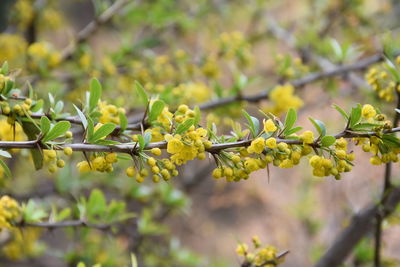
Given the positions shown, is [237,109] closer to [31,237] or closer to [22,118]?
[22,118]

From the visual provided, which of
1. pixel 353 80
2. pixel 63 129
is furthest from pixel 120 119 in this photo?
pixel 353 80

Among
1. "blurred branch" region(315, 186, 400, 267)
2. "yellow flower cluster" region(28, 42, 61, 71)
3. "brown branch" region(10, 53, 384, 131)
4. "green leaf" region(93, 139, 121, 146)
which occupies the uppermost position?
"green leaf" region(93, 139, 121, 146)

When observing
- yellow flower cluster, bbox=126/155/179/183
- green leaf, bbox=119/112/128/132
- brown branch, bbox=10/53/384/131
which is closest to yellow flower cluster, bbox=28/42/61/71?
brown branch, bbox=10/53/384/131

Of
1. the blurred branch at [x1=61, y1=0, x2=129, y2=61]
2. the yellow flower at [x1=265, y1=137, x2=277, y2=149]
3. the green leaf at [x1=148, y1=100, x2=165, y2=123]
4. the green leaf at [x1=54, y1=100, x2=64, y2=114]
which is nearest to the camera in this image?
the yellow flower at [x1=265, y1=137, x2=277, y2=149]

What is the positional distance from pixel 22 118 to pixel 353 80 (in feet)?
5.24

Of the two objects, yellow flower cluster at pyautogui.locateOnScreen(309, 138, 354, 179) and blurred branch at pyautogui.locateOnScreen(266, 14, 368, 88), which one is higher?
yellow flower cluster at pyautogui.locateOnScreen(309, 138, 354, 179)

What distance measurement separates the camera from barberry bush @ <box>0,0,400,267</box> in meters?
0.95

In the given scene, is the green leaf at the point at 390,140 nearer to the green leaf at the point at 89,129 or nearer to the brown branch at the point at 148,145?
the brown branch at the point at 148,145

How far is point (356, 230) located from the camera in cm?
155

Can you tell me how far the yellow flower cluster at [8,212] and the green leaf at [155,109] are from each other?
504mm

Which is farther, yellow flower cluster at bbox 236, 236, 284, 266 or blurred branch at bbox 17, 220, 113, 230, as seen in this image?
blurred branch at bbox 17, 220, 113, 230

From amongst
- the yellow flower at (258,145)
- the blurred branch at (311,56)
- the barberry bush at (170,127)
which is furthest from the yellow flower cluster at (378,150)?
the blurred branch at (311,56)

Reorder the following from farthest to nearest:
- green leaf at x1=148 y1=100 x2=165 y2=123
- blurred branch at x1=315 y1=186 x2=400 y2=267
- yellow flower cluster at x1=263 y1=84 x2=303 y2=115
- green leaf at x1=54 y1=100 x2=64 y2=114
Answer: yellow flower cluster at x1=263 y1=84 x2=303 y2=115 < blurred branch at x1=315 y1=186 x2=400 y2=267 < green leaf at x1=54 y1=100 x2=64 y2=114 < green leaf at x1=148 y1=100 x2=165 y2=123

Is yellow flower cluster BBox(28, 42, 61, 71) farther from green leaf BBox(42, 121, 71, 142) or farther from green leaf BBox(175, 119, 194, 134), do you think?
green leaf BBox(175, 119, 194, 134)
